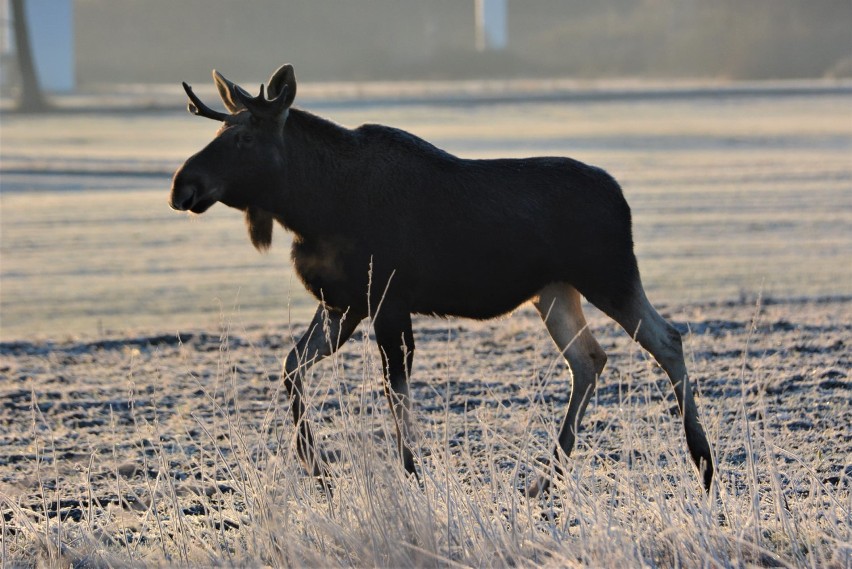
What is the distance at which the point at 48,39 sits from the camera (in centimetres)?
6281

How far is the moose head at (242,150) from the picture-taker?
6.30 metres

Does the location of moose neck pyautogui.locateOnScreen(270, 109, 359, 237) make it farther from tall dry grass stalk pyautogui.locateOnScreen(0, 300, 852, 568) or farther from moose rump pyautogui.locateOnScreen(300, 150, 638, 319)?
tall dry grass stalk pyautogui.locateOnScreen(0, 300, 852, 568)

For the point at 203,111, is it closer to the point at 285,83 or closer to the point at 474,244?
the point at 285,83

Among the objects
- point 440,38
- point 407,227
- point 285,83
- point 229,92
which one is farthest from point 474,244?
point 440,38

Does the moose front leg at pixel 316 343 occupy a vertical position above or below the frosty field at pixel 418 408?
above

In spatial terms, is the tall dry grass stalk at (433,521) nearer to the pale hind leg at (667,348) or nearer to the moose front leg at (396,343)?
the pale hind leg at (667,348)

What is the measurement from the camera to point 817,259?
15.1 meters

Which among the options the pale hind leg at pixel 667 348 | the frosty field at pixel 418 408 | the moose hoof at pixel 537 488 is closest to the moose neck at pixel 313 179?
the frosty field at pixel 418 408

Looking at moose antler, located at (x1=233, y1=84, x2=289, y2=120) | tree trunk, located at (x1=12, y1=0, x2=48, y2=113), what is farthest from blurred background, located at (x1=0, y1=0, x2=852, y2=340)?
moose antler, located at (x1=233, y1=84, x2=289, y2=120)

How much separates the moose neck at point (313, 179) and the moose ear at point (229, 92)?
248 millimetres

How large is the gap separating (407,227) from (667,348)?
1308mm

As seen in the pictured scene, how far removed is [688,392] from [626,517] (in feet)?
3.81

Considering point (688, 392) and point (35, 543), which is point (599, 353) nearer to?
point (688, 392)

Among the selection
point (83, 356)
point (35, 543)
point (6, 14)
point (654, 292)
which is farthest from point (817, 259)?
point (6, 14)
